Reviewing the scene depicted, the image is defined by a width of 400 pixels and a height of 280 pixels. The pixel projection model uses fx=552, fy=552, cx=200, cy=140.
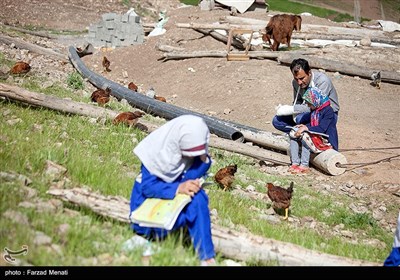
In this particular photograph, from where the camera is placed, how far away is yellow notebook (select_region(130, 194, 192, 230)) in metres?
4.06

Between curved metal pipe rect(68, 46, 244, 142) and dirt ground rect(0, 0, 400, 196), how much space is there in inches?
56.3

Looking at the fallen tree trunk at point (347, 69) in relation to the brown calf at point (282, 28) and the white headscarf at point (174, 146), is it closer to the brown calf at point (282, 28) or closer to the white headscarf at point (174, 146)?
the brown calf at point (282, 28)

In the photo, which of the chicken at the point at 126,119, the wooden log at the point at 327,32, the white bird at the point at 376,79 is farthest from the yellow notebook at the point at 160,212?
the wooden log at the point at 327,32

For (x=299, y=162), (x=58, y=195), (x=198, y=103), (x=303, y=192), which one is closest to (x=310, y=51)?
(x=198, y=103)

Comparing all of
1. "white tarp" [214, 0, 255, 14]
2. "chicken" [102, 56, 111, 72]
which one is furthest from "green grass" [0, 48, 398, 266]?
"white tarp" [214, 0, 255, 14]

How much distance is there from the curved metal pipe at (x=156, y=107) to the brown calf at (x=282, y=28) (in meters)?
5.57

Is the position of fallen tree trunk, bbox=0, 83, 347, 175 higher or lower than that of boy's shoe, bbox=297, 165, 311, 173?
higher

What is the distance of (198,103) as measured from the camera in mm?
13070

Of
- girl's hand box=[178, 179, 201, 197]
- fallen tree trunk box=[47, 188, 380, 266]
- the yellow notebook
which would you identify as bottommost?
fallen tree trunk box=[47, 188, 380, 266]

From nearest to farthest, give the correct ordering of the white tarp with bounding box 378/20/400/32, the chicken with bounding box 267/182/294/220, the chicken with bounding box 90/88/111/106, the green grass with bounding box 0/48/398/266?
the green grass with bounding box 0/48/398/266, the chicken with bounding box 267/182/294/220, the chicken with bounding box 90/88/111/106, the white tarp with bounding box 378/20/400/32

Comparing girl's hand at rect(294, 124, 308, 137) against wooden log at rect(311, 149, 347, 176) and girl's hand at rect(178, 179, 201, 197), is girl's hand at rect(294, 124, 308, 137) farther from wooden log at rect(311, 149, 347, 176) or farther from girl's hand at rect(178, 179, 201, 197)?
girl's hand at rect(178, 179, 201, 197)

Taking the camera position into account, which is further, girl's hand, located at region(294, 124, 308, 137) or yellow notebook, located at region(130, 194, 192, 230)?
girl's hand, located at region(294, 124, 308, 137)

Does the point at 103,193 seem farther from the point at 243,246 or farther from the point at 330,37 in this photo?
the point at 330,37

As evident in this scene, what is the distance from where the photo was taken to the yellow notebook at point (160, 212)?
406cm
